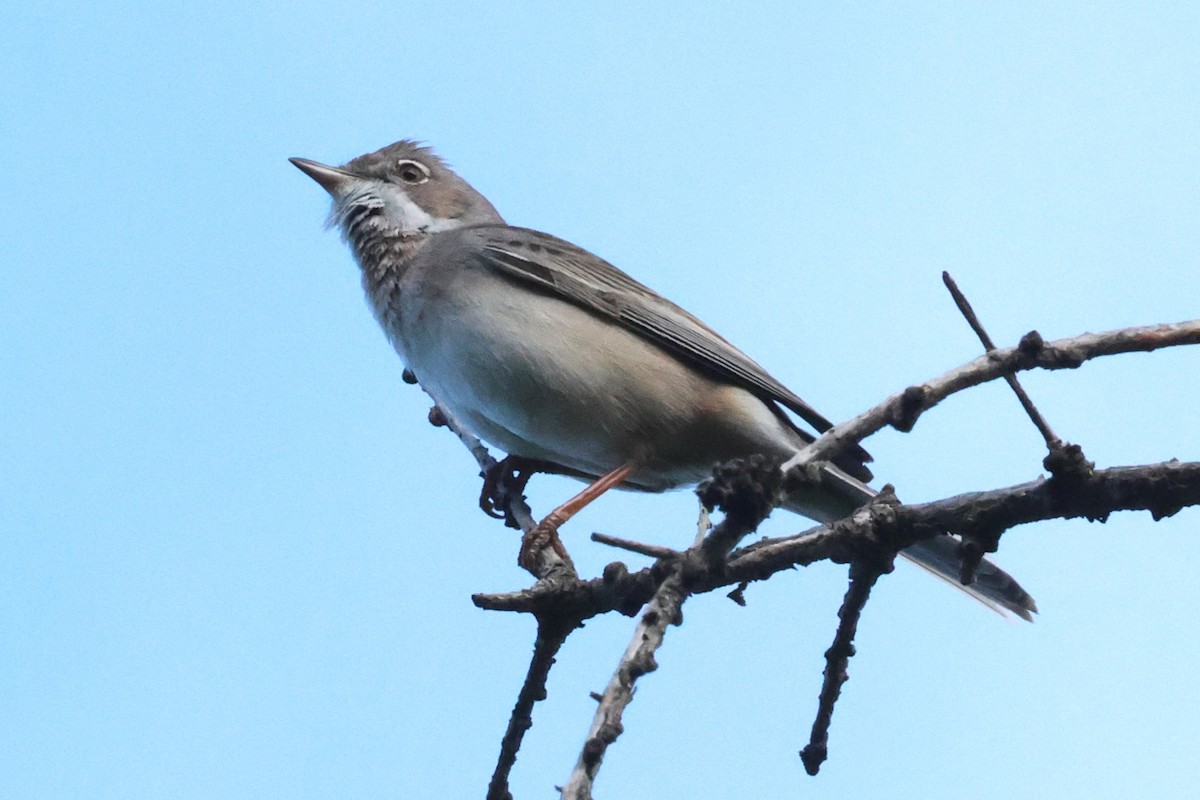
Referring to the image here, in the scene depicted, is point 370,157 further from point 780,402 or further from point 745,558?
point 745,558

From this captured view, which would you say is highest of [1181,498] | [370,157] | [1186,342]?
[370,157]

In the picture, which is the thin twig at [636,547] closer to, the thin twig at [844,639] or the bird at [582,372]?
the thin twig at [844,639]

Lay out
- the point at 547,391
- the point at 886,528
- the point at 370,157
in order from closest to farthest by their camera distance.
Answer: the point at 886,528 < the point at 547,391 < the point at 370,157

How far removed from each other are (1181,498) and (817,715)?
1.22 m

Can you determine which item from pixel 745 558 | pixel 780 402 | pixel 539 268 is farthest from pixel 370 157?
pixel 745 558

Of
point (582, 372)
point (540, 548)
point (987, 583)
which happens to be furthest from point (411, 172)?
point (987, 583)

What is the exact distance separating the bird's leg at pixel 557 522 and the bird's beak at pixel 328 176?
3.00 metres

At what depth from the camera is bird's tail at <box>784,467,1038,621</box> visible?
5445mm

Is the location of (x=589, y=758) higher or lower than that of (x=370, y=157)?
lower

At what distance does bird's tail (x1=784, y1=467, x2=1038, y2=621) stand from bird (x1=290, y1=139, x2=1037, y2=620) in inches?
0.6

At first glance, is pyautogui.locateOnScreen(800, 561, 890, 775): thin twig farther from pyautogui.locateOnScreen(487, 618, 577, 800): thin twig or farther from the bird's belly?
the bird's belly

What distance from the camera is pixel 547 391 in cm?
654

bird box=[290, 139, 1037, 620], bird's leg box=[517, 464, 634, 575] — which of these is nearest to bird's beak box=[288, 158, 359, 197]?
bird box=[290, 139, 1037, 620]

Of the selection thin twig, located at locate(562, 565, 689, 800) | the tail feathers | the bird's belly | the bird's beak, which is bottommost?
thin twig, located at locate(562, 565, 689, 800)
